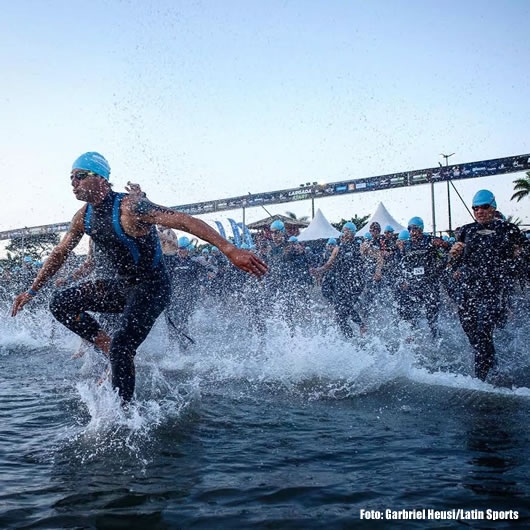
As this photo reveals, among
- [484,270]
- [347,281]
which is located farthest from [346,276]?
[484,270]

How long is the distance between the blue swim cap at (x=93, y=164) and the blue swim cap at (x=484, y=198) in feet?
11.7

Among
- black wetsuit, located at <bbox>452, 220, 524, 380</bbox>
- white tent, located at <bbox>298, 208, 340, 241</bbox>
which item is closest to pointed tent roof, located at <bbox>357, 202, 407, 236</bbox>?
→ white tent, located at <bbox>298, 208, 340, 241</bbox>

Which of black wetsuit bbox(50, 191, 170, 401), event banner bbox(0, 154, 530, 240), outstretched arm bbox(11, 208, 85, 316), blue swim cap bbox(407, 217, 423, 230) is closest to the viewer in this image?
black wetsuit bbox(50, 191, 170, 401)

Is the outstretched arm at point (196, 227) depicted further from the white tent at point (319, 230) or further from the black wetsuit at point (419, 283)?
the white tent at point (319, 230)

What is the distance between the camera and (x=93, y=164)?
361 cm

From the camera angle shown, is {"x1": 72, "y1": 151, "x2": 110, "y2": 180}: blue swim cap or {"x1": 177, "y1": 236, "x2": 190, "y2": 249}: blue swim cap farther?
{"x1": 177, "y1": 236, "x2": 190, "y2": 249}: blue swim cap

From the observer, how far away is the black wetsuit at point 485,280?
4.91 m

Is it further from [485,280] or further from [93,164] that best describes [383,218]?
[93,164]

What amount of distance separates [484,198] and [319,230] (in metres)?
19.5

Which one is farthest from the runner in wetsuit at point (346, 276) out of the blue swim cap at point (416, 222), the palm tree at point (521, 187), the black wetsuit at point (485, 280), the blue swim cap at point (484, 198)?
the palm tree at point (521, 187)

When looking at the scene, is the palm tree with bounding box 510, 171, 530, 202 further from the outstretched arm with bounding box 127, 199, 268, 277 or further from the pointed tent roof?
the outstretched arm with bounding box 127, 199, 268, 277

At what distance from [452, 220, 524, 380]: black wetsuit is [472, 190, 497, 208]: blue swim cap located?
20 cm

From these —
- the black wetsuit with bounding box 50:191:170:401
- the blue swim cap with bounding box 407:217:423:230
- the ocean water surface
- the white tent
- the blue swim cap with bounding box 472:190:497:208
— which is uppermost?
the white tent

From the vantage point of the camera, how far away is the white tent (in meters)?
24.1
